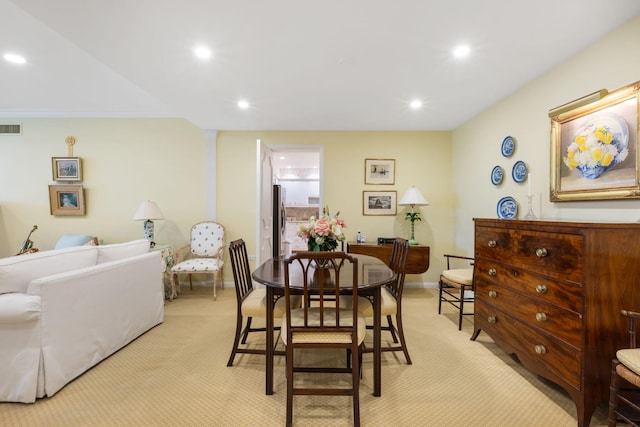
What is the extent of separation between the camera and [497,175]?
2979 mm

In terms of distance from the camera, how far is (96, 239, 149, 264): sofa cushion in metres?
2.30

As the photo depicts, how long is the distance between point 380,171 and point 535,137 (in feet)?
6.50

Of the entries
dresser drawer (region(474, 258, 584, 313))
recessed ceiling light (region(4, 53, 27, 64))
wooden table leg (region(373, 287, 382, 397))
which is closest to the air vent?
recessed ceiling light (region(4, 53, 27, 64))

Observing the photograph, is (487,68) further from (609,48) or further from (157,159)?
(157,159)

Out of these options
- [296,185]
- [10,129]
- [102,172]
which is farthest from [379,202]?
[10,129]

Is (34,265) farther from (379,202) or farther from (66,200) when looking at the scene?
(379,202)

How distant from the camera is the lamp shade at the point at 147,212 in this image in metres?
3.59

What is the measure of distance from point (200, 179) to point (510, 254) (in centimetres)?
405

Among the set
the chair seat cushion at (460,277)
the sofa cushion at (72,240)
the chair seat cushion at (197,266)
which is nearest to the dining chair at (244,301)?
the chair seat cushion at (197,266)

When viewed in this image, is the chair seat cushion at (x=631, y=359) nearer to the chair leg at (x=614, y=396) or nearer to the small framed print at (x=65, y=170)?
the chair leg at (x=614, y=396)

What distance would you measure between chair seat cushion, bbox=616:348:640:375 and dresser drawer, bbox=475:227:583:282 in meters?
0.36

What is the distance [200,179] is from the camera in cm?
412

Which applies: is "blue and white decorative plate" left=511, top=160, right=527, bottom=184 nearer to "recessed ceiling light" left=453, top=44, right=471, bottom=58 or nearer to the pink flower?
"recessed ceiling light" left=453, top=44, right=471, bottom=58

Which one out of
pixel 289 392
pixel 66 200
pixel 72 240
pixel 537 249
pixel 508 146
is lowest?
pixel 289 392
